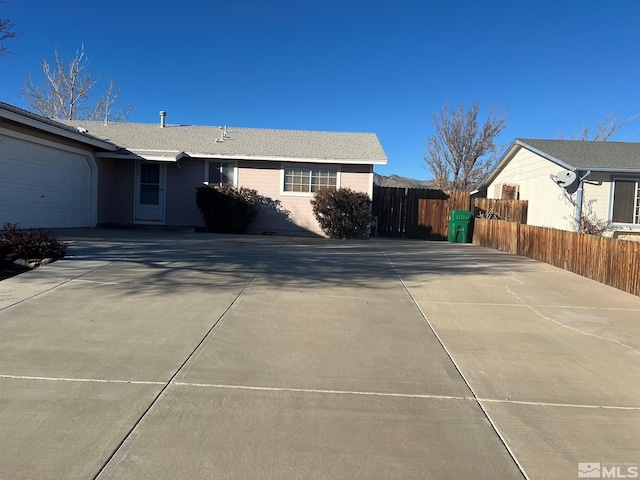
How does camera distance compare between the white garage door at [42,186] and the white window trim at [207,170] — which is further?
the white window trim at [207,170]

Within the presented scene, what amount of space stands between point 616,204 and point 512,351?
1476cm

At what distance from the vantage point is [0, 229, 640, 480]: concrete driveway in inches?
128

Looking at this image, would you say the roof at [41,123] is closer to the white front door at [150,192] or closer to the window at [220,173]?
the white front door at [150,192]

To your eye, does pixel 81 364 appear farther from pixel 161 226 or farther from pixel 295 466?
pixel 161 226

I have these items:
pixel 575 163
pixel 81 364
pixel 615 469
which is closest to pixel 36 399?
pixel 81 364

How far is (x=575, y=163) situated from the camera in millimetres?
17203

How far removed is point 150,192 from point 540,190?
15471 mm

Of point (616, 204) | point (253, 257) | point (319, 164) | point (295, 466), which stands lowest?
point (295, 466)

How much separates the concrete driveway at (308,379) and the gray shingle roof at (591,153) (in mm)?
10019

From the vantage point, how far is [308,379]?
4.53m

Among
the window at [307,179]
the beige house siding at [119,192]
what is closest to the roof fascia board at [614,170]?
the window at [307,179]

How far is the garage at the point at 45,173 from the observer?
13414 millimetres

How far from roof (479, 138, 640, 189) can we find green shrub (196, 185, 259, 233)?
11261mm

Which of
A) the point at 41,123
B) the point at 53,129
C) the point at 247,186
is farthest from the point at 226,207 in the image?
the point at 41,123
